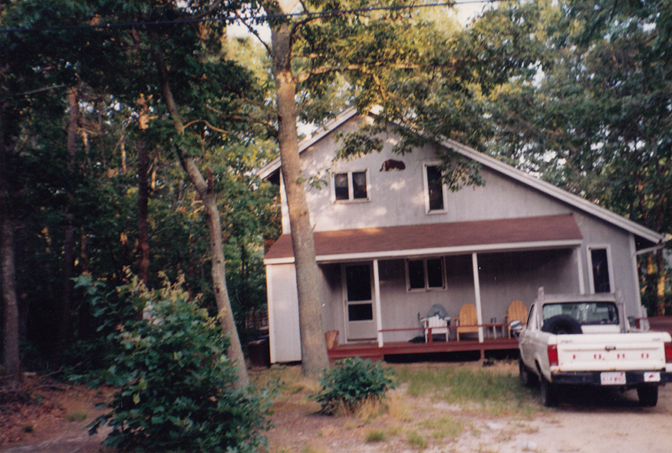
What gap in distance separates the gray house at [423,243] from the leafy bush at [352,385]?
652 centimetres

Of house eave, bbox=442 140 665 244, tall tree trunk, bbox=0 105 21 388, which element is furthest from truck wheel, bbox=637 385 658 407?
tall tree trunk, bbox=0 105 21 388

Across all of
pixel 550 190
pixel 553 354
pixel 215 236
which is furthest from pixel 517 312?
pixel 215 236

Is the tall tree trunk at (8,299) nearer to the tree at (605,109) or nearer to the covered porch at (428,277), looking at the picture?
the covered porch at (428,277)

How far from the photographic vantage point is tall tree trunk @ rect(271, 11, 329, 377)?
1141 centimetres

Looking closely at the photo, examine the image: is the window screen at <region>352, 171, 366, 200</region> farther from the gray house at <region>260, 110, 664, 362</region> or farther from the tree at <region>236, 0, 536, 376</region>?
the tree at <region>236, 0, 536, 376</region>

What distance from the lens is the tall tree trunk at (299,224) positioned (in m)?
11.4

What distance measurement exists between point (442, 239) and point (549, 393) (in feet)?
22.4

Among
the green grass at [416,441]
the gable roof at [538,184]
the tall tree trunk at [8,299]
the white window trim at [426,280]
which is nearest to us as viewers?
the green grass at [416,441]

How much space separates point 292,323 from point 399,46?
25.4ft

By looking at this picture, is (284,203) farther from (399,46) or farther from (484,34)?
(484,34)

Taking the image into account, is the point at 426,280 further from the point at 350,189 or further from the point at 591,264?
the point at 591,264

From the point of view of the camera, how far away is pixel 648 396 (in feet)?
26.5

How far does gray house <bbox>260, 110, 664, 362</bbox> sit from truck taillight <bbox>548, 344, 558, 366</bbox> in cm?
715

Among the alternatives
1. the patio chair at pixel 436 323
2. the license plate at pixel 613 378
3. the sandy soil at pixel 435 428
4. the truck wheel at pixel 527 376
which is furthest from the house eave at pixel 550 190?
the license plate at pixel 613 378
